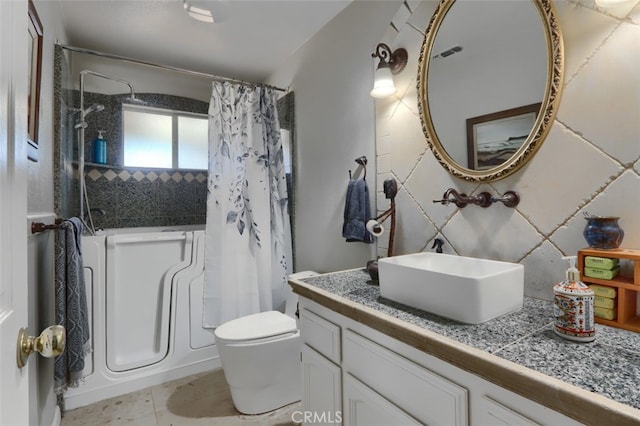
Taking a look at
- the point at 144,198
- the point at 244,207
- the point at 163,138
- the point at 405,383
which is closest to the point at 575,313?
the point at 405,383

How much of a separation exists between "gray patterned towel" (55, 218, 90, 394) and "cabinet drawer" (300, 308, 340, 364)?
113 centimetres

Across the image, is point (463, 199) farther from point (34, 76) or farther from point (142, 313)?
point (142, 313)

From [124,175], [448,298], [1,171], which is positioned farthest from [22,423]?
[124,175]

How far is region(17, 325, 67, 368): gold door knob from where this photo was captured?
591mm

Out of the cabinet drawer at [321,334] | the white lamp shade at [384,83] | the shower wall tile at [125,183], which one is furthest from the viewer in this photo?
the shower wall tile at [125,183]

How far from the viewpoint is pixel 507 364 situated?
0.63 meters

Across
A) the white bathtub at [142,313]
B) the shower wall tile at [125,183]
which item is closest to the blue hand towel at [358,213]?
the white bathtub at [142,313]

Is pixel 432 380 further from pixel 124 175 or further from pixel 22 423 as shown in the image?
pixel 124 175

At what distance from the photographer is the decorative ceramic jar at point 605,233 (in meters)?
0.85

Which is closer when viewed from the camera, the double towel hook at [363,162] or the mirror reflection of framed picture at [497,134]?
the mirror reflection of framed picture at [497,134]

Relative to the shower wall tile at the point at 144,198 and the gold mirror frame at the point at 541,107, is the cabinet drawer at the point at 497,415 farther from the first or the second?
the shower wall tile at the point at 144,198

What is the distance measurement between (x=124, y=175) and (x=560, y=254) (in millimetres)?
3048

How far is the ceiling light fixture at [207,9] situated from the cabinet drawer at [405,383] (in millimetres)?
1810

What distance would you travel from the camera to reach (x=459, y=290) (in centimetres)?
86
